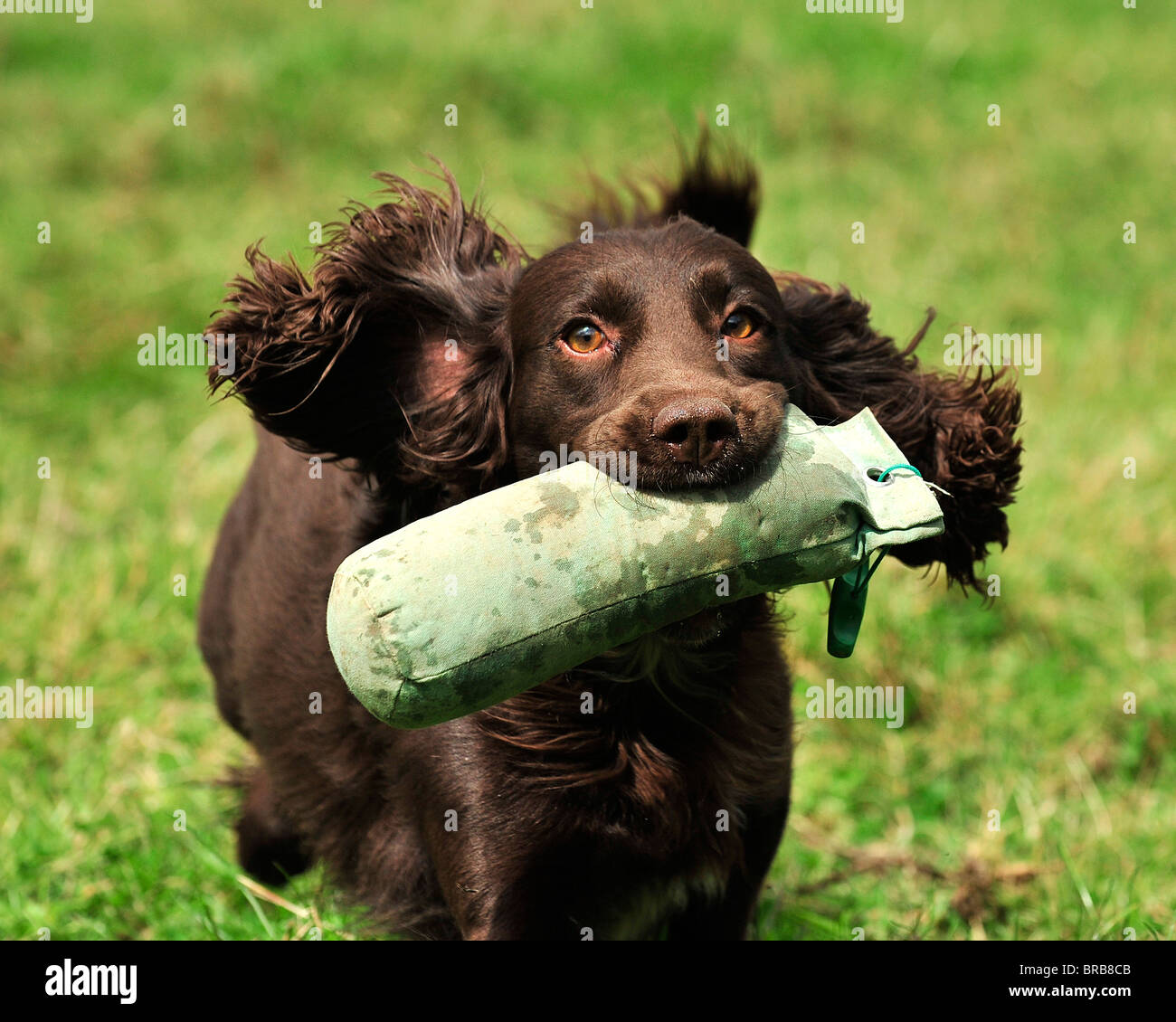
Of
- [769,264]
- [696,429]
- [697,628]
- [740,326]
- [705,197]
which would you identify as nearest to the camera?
[696,429]

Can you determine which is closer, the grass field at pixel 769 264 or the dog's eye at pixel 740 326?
the dog's eye at pixel 740 326

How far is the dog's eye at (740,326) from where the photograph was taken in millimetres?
2971

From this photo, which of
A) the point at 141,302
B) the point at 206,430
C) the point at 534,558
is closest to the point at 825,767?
the point at 534,558

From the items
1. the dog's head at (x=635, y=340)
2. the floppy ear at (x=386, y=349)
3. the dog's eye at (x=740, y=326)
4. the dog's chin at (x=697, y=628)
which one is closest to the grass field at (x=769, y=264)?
the floppy ear at (x=386, y=349)

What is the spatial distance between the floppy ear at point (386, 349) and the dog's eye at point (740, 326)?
1.58 feet

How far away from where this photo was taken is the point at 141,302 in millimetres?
7230

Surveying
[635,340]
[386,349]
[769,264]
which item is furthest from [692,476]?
[769,264]

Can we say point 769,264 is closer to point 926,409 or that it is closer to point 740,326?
point 926,409

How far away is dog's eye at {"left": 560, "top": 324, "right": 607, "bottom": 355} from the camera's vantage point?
9.61ft

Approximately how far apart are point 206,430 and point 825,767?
10.5 ft

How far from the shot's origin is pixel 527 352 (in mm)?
3035

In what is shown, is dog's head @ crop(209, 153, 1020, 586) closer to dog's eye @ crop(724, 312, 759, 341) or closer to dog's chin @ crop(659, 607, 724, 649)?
dog's eye @ crop(724, 312, 759, 341)

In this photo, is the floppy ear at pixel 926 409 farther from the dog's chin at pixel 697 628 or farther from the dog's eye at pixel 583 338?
the dog's chin at pixel 697 628

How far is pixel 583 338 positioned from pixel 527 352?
149mm
